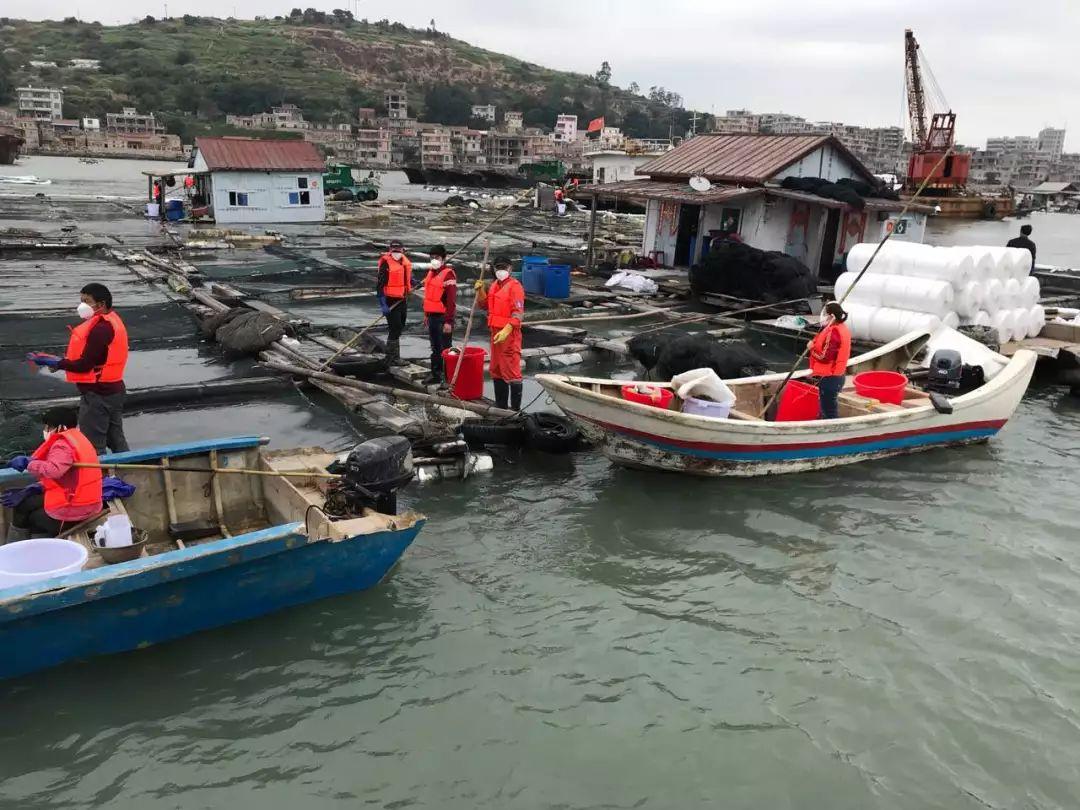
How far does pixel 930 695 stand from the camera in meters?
5.71

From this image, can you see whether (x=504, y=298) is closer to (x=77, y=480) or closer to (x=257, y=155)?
(x=77, y=480)

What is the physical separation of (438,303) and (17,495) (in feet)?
21.2

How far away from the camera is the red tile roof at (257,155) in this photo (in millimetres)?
32594

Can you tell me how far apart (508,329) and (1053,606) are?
6346 millimetres

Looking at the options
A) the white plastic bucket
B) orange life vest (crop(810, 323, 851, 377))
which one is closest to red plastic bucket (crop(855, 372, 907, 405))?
orange life vest (crop(810, 323, 851, 377))

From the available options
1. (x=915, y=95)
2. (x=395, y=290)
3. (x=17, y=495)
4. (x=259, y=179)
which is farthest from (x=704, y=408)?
(x=915, y=95)

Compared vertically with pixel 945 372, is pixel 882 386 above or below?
below

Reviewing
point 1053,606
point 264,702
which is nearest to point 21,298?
point 264,702

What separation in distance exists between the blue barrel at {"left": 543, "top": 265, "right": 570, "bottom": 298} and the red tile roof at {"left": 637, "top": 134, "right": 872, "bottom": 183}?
5729 millimetres

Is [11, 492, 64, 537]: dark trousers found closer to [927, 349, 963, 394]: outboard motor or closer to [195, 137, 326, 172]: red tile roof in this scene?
[927, 349, 963, 394]: outboard motor

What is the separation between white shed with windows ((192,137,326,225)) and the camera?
108 ft

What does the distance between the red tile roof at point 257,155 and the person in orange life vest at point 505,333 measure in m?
27.0

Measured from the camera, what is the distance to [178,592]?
5465 millimetres

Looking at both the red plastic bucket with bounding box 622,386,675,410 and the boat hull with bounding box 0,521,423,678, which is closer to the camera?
the boat hull with bounding box 0,521,423,678
